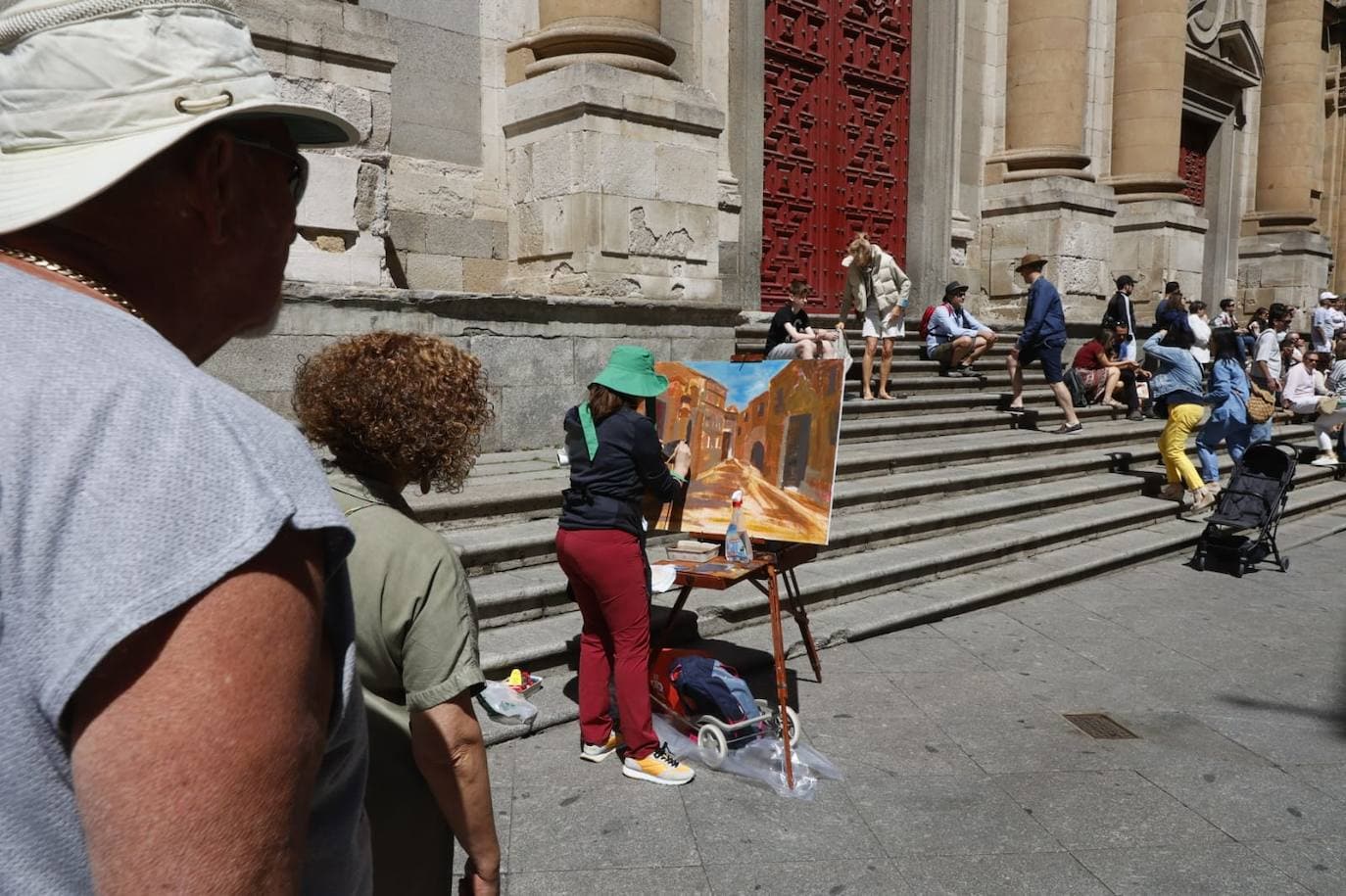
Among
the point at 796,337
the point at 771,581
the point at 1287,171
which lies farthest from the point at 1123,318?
the point at 771,581

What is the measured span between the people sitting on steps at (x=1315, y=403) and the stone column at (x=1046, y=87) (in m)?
4.46

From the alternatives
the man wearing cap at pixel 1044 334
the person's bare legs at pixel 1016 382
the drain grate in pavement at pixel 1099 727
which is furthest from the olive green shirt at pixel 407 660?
the person's bare legs at pixel 1016 382

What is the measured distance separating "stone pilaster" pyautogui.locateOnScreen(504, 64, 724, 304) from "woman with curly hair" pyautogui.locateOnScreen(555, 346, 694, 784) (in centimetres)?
475

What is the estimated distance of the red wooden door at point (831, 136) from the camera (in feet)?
44.3

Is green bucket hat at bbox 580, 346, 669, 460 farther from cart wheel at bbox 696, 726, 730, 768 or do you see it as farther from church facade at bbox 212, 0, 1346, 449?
church facade at bbox 212, 0, 1346, 449

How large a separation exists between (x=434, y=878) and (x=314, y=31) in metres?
7.11

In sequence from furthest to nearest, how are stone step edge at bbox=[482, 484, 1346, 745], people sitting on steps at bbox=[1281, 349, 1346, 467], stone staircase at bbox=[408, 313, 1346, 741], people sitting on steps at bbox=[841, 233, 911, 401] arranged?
1. people sitting on steps at bbox=[1281, 349, 1346, 467]
2. people sitting on steps at bbox=[841, 233, 911, 401]
3. stone staircase at bbox=[408, 313, 1346, 741]
4. stone step edge at bbox=[482, 484, 1346, 745]

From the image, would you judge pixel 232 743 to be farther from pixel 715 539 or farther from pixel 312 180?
pixel 312 180

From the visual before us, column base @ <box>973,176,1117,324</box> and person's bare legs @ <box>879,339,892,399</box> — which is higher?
column base @ <box>973,176,1117,324</box>

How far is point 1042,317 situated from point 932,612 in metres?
6.21

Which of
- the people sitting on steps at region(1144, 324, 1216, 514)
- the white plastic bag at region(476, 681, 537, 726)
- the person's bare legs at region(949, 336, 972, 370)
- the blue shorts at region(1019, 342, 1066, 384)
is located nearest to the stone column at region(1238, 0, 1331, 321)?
the person's bare legs at region(949, 336, 972, 370)

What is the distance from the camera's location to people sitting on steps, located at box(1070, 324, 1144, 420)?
1359 cm

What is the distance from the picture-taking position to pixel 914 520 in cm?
798

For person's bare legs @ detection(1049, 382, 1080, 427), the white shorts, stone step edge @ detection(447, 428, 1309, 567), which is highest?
the white shorts
